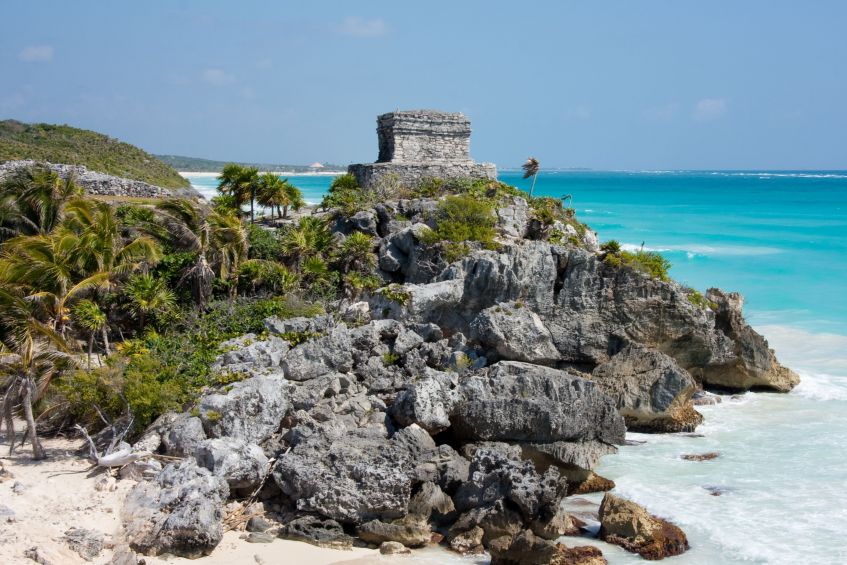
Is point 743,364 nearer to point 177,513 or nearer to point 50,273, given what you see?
point 177,513

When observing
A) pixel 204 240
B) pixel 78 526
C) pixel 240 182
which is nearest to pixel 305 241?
pixel 204 240

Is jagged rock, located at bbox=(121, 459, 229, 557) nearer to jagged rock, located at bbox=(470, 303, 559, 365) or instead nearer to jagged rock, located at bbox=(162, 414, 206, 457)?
jagged rock, located at bbox=(162, 414, 206, 457)

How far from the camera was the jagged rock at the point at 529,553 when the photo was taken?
30.8 ft

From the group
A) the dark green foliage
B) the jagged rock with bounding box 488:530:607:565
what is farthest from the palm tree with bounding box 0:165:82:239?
the jagged rock with bounding box 488:530:607:565

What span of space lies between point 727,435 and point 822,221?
47.8 meters

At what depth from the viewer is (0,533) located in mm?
9258

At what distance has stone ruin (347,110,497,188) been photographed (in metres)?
23.0

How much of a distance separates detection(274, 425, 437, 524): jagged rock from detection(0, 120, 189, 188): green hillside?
87.9ft

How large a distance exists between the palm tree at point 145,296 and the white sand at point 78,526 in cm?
478

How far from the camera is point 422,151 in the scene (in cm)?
2381

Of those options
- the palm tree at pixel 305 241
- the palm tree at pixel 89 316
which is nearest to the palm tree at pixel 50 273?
A: the palm tree at pixel 89 316

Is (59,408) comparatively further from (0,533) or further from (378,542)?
(378,542)

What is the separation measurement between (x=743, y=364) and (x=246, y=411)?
38.3 feet

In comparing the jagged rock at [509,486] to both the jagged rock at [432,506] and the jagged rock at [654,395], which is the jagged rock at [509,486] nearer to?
the jagged rock at [432,506]
